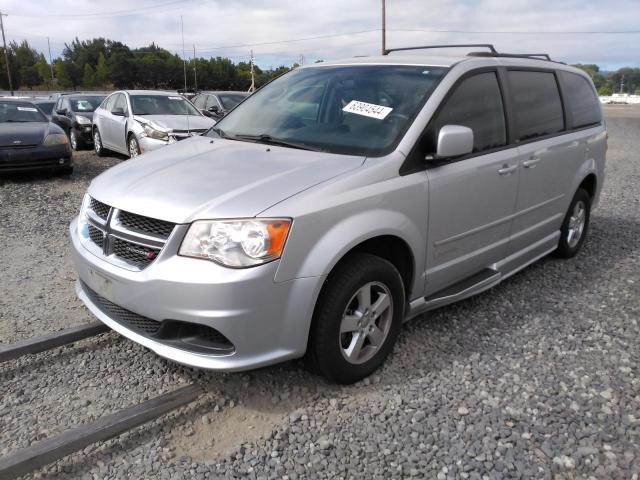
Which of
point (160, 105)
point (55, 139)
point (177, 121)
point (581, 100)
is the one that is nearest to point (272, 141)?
point (581, 100)

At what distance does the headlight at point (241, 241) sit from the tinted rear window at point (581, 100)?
3533 millimetres

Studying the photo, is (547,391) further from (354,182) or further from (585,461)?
(354,182)

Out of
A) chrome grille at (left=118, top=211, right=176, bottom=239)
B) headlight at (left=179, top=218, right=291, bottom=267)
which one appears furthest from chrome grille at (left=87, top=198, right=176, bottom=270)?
headlight at (left=179, top=218, right=291, bottom=267)

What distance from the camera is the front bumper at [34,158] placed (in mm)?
8570

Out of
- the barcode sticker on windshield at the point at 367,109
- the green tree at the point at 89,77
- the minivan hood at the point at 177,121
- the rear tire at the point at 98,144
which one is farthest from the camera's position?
the green tree at the point at 89,77

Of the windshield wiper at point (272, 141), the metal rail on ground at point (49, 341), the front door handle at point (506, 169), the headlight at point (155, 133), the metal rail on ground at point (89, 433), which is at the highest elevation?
the windshield wiper at point (272, 141)

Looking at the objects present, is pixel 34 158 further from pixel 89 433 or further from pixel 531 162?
pixel 531 162

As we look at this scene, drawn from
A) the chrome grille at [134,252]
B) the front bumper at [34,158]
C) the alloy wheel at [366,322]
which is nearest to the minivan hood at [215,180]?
the chrome grille at [134,252]

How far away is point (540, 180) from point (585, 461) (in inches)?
93.8

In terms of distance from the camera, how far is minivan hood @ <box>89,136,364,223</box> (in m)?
2.61

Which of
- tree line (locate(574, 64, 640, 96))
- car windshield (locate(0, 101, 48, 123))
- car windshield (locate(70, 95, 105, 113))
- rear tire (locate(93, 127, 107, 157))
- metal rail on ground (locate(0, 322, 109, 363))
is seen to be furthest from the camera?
tree line (locate(574, 64, 640, 96))

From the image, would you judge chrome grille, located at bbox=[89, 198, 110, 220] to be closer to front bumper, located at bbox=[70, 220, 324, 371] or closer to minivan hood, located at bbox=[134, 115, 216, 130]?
front bumper, located at bbox=[70, 220, 324, 371]

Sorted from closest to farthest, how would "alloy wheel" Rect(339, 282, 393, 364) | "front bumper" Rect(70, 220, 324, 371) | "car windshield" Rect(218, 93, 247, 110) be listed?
"front bumper" Rect(70, 220, 324, 371) → "alloy wheel" Rect(339, 282, 393, 364) → "car windshield" Rect(218, 93, 247, 110)

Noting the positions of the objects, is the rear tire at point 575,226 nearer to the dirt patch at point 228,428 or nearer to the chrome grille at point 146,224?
the dirt patch at point 228,428
